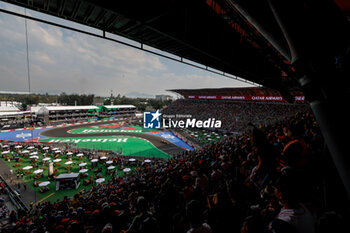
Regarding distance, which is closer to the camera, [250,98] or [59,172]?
[59,172]

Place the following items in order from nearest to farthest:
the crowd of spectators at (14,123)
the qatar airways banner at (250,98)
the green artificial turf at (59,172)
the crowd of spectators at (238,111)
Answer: the green artificial turf at (59,172) → the qatar airways banner at (250,98) → the crowd of spectators at (238,111) → the crowd of spectators at (14,123)

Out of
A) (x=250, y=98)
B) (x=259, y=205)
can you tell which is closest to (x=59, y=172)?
(x=259, y=205)

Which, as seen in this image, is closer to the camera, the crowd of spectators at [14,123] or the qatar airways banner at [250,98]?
the qatar airways banner at [250,98]

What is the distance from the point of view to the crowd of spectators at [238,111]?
35906 mm

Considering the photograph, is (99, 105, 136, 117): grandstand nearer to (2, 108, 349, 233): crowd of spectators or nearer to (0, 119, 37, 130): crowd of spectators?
(0, 119, 37, 130): crowd of spectators

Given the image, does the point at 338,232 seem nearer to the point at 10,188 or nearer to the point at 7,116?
the point at 10,188

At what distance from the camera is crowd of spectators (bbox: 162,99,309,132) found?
35.9 m

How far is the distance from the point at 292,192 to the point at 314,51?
2.09 metres

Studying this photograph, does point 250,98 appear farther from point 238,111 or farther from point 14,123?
point 14,123

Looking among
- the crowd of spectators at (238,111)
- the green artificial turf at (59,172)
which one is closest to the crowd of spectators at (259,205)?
the green artificial turf at (59,172)

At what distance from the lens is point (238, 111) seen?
1747 inches

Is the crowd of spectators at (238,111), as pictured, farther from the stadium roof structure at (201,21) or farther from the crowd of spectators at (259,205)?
the crowd of spectators at (259,205)

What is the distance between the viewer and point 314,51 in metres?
2.40

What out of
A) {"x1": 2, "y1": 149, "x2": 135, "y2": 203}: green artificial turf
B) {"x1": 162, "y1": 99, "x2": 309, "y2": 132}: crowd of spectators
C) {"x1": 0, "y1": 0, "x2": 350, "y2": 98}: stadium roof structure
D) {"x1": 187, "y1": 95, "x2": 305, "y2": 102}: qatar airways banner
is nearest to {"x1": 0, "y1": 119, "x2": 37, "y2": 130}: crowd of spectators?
{"x1": 2, "y1": 149, "x2": 135, "y2": 203}: green artificial turf
